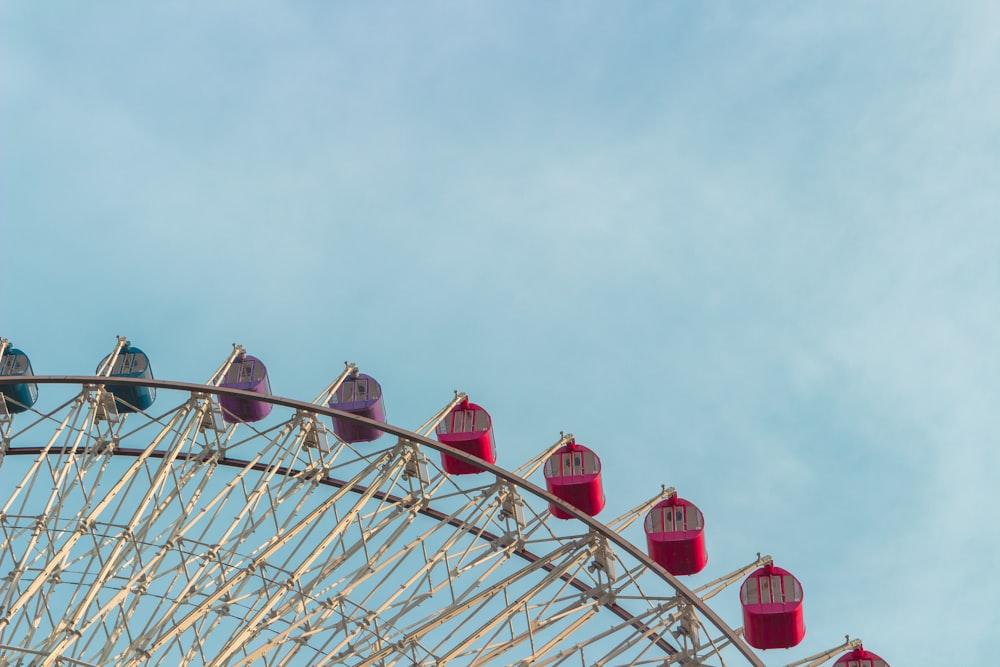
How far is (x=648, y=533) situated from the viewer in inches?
984

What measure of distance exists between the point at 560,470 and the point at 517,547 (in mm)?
1664

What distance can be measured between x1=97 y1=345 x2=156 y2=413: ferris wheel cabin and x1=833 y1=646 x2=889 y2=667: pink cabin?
1279 cm

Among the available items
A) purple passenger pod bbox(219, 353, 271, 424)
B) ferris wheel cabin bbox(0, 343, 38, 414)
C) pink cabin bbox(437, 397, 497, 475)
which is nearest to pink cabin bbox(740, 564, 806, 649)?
pink cabin bbox(437, 397, 497, 475)

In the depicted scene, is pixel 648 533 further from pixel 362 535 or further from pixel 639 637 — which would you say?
pixel 362 535

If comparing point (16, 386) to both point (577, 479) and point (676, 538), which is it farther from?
point (676, 538)

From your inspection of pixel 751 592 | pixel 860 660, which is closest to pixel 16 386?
pixel 751 592

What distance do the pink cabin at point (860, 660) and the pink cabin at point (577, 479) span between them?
4.68m

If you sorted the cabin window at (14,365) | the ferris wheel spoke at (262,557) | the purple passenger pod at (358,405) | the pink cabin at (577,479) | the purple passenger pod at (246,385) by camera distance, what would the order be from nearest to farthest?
the ferris wheel spoke at (262,557) → the pink cabin at (577,479) → the purple passenger pod at (358,405) → the purple passenger pod at (246,385) → the cabin window at (14,365)

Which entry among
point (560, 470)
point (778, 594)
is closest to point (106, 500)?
point (560, 470)

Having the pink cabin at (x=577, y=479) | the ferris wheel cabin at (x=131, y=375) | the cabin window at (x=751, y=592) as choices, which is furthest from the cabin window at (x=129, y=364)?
the cabin window at (x=751, y=592)

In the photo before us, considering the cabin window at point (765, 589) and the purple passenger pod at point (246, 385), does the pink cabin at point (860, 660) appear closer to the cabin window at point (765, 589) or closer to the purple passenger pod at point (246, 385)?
the cabin window at point (765, 589)

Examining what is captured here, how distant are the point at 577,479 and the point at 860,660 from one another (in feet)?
18.0

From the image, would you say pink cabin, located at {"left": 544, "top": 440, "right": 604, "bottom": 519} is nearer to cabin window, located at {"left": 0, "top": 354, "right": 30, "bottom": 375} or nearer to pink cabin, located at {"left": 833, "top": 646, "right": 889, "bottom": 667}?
pink cabin, located at {"left": 833, "top": 646, "right": 889, "bottom": 667}

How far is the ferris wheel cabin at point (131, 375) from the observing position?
1045 inches
